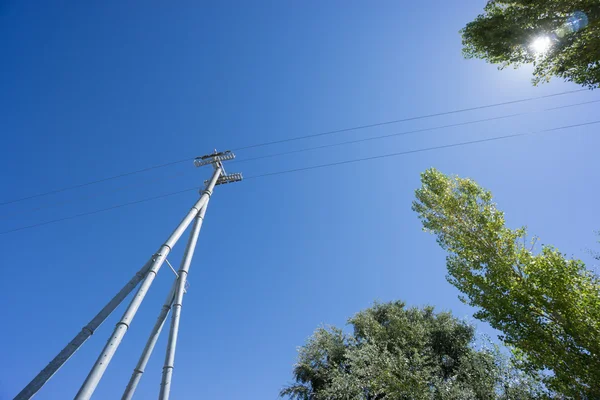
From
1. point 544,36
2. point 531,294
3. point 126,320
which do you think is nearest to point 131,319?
point 126,320

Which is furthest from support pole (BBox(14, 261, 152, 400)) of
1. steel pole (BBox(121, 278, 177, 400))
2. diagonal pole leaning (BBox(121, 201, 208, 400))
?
steel pole (BBox(121, 278, 177, 400))

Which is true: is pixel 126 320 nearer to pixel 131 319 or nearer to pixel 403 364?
pixel 131 319

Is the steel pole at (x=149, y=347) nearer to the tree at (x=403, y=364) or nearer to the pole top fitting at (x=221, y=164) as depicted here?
the pole top fitting at (x=221, y=164)

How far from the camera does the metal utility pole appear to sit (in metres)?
7.25

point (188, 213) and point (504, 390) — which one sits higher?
point (188, 213)

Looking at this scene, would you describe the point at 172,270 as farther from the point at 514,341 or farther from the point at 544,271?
the point at 544,271

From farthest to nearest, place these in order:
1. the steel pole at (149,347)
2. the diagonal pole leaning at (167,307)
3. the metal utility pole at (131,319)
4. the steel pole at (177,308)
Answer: the diagonal pole leaning at (167,307)
the steel pole at (149,347)
the steel pole at (177,308)
the metal utility pole at (131,319)

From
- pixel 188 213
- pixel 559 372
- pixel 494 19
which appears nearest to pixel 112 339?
pixel 188 213

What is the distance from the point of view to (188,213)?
12.8 m

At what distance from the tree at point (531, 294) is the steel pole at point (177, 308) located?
13.5 metres

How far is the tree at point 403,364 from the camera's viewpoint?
15016 mm

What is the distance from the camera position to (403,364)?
17016 mm

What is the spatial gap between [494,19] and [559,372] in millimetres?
15401

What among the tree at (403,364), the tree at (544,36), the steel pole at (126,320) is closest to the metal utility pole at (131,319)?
the steel pole at (126,320)
